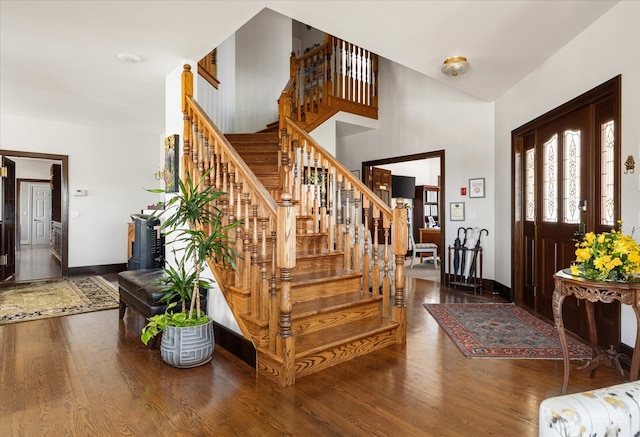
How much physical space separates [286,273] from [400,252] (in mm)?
1144

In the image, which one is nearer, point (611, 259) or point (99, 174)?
point (611, 259)

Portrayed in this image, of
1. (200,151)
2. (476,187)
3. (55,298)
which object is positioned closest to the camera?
(200,151)

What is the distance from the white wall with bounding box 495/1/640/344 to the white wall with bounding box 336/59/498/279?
0.84 m

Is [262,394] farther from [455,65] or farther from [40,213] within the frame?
[40,213]

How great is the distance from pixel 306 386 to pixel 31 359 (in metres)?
2.14

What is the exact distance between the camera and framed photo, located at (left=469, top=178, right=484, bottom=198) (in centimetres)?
529

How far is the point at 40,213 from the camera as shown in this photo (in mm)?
12117

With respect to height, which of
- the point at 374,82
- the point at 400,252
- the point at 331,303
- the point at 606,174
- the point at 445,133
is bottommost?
the point at 331,303

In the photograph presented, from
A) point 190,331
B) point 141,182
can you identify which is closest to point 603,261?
point 190,331

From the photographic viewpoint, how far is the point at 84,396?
220 centimetres

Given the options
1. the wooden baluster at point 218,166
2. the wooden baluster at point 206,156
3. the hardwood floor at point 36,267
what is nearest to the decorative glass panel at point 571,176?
the wooden baluster at point 218,166

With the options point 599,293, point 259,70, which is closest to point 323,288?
point 599,293

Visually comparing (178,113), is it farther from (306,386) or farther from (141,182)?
(141,182)

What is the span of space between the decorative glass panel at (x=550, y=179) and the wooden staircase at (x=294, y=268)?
1824 mm
